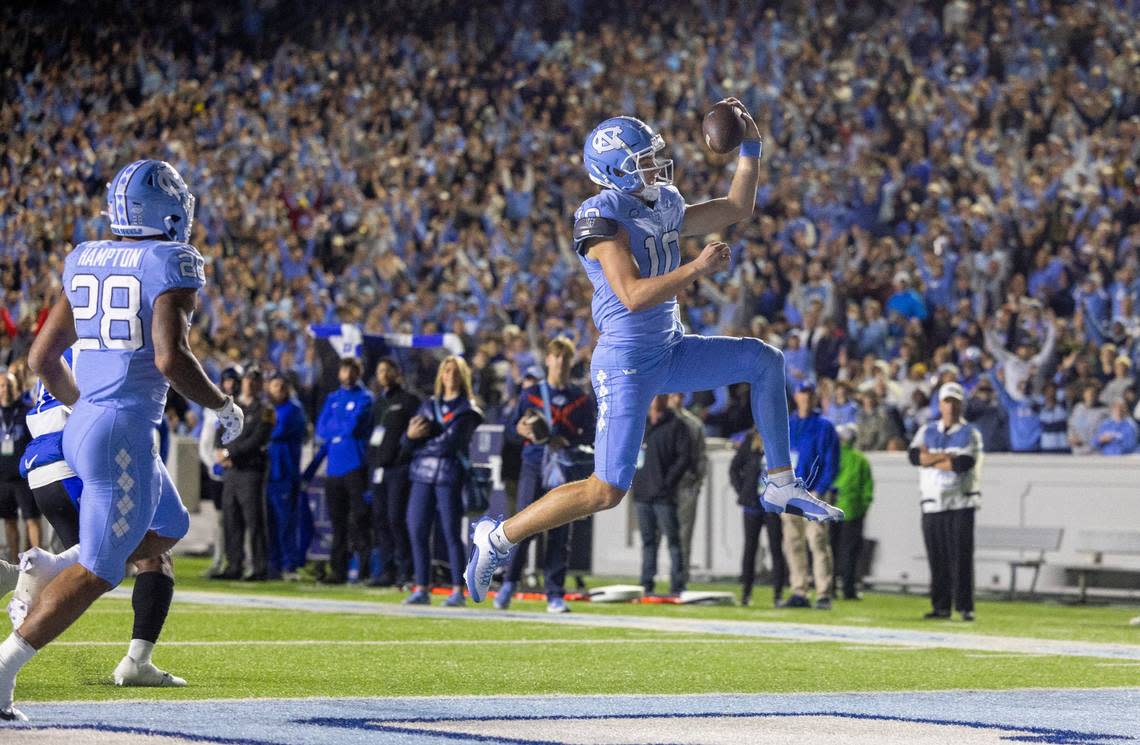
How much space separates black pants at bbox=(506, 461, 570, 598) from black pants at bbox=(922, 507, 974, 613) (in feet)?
9.44

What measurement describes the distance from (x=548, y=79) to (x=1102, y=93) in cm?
939

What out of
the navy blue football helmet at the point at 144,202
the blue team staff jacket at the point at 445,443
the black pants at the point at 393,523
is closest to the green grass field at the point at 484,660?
the blue team staff jacket at the point at 445,443

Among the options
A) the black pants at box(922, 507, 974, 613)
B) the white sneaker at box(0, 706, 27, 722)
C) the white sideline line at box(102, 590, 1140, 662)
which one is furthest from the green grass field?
the white sneaker at box(0, 706, 27, 722)

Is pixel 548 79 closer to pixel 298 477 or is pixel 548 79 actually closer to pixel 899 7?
pixel 899 7

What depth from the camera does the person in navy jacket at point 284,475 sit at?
670 inches

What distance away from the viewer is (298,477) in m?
17.4

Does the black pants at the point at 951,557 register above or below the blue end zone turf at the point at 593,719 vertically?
above

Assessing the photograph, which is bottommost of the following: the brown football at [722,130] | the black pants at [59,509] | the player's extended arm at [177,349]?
the black pants at [59,509]

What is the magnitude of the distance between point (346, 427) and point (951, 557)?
5.38 meters

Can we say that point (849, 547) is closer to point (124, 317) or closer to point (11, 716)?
point (124, 317)

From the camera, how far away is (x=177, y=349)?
6418 mm

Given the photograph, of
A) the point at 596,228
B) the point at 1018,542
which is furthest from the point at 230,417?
the point at 1018,542

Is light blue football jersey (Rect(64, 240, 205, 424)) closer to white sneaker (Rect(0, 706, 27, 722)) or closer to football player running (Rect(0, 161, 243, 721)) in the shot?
football player running (Rect(0, 161, 243, 721))

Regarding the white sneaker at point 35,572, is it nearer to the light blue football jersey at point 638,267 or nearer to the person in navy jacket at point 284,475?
the light blue football jersey at point 638,267
